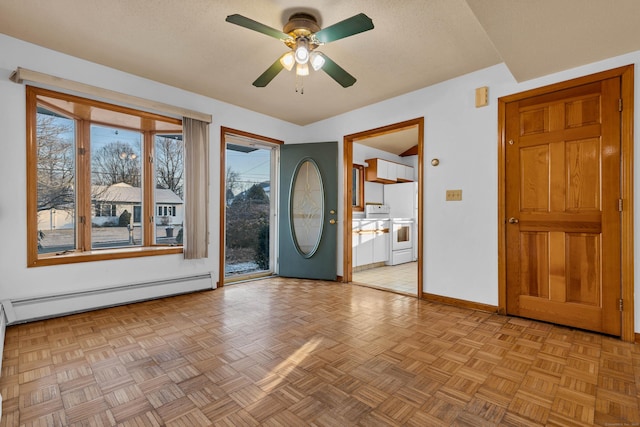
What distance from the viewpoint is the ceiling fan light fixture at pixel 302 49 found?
2285mm

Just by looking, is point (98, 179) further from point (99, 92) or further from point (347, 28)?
point (347, 28)

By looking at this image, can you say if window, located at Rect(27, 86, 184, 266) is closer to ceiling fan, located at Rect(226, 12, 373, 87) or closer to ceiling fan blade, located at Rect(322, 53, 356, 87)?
ceiling fan, located at Rect(226, 12, 373, 87)

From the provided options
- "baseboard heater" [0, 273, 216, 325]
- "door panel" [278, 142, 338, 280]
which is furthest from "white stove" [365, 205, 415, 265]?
"baseboard heater" [0, 273, 216, 325]

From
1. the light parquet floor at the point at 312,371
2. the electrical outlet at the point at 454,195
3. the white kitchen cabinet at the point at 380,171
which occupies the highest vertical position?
the white kitchen cabinet at the point at 380,171

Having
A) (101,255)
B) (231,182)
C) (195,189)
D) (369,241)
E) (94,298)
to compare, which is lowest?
(94,298)

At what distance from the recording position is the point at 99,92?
2984 mm

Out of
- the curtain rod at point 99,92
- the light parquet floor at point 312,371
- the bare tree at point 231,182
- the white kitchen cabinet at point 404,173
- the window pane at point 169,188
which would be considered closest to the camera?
the light parquet floor at point 312,371

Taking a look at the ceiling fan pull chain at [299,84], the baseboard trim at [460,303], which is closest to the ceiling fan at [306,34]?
the ceiling fan pull chain at [299,84]

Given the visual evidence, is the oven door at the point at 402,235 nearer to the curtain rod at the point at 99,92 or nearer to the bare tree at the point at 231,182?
the bare tree at the point at 231,182

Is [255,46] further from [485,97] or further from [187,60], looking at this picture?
[485,97]

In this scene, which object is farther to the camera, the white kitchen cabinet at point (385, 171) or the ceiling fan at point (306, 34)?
the white kitchen cabinet at point (385, 171)

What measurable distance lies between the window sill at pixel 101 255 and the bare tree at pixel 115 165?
0.78 m

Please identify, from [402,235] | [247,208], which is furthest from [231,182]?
[402,235]

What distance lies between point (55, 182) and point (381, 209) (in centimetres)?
515
